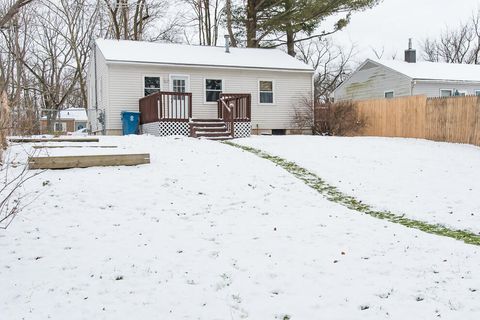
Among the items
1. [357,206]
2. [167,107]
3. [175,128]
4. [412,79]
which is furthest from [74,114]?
[357,206]

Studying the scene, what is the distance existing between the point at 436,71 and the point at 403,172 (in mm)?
18228

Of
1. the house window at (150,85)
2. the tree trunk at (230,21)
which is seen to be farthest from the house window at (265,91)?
the tree trunk at (230,21)

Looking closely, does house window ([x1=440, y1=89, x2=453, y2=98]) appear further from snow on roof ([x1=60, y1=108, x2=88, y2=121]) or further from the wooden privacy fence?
snow on roof ([x1=60, y1=108, x2=88, y2=121])

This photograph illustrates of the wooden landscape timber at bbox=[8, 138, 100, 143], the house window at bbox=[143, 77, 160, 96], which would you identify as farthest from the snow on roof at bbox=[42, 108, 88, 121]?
the wooden landscape timber at bbox=[8, 138, 100, 143]

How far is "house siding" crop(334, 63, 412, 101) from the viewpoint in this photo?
974 inches

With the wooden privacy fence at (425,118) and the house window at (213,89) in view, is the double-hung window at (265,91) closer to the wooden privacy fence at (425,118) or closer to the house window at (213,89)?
the house window at (213,89)

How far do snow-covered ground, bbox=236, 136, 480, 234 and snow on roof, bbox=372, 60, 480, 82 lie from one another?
35.7 ft

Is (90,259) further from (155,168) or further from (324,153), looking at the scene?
(324,153)

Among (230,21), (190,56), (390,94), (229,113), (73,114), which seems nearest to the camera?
(229,113)

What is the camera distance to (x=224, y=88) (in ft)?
62.9

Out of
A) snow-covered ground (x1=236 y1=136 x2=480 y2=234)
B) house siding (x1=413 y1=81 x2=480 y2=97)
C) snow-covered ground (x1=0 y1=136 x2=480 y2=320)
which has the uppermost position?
house siding (x1=413 y1=81 x2=480 y2=97)

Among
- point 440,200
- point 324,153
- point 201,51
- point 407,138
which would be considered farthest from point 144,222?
point 201,51

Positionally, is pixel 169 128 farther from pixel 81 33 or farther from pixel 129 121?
pixel 81 33

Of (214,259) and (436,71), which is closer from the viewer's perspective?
(214,259)
